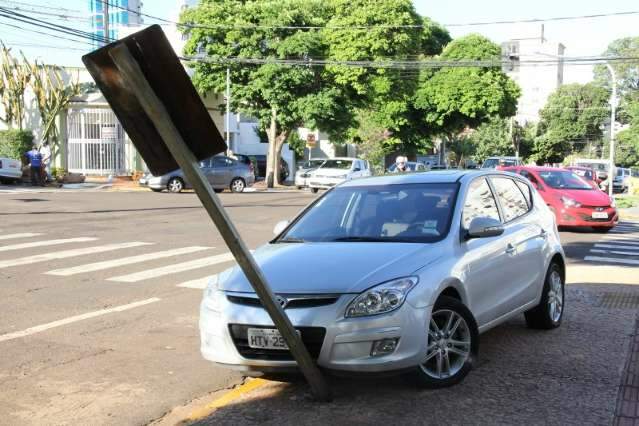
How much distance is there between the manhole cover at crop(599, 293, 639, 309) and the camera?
8.21 meters

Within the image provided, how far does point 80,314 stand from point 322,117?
29.7m

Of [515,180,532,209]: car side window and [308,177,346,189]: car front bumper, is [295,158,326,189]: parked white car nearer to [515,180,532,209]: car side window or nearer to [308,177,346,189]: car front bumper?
[308,177,346,189]: car front bumper

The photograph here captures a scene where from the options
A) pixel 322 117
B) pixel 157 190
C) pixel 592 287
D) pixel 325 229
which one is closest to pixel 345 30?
pixel 322 117

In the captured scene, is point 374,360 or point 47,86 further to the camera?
point 47,86

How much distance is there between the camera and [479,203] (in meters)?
6.23

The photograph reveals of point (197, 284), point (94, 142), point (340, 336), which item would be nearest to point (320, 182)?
point (94, 142)

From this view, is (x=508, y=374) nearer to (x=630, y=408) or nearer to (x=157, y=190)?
(x=630, y=408)

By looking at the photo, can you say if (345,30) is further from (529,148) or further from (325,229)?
(529,148)

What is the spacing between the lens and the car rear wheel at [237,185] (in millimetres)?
31741

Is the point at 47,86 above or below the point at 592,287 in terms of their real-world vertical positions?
above

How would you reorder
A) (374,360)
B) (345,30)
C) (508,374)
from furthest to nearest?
(345,30)
(508,374)
(374,360)

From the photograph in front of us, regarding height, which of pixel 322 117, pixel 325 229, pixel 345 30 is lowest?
pixel 325 229

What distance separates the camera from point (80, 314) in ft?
25.7

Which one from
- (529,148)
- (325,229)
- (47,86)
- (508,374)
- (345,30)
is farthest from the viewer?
(529,148)
